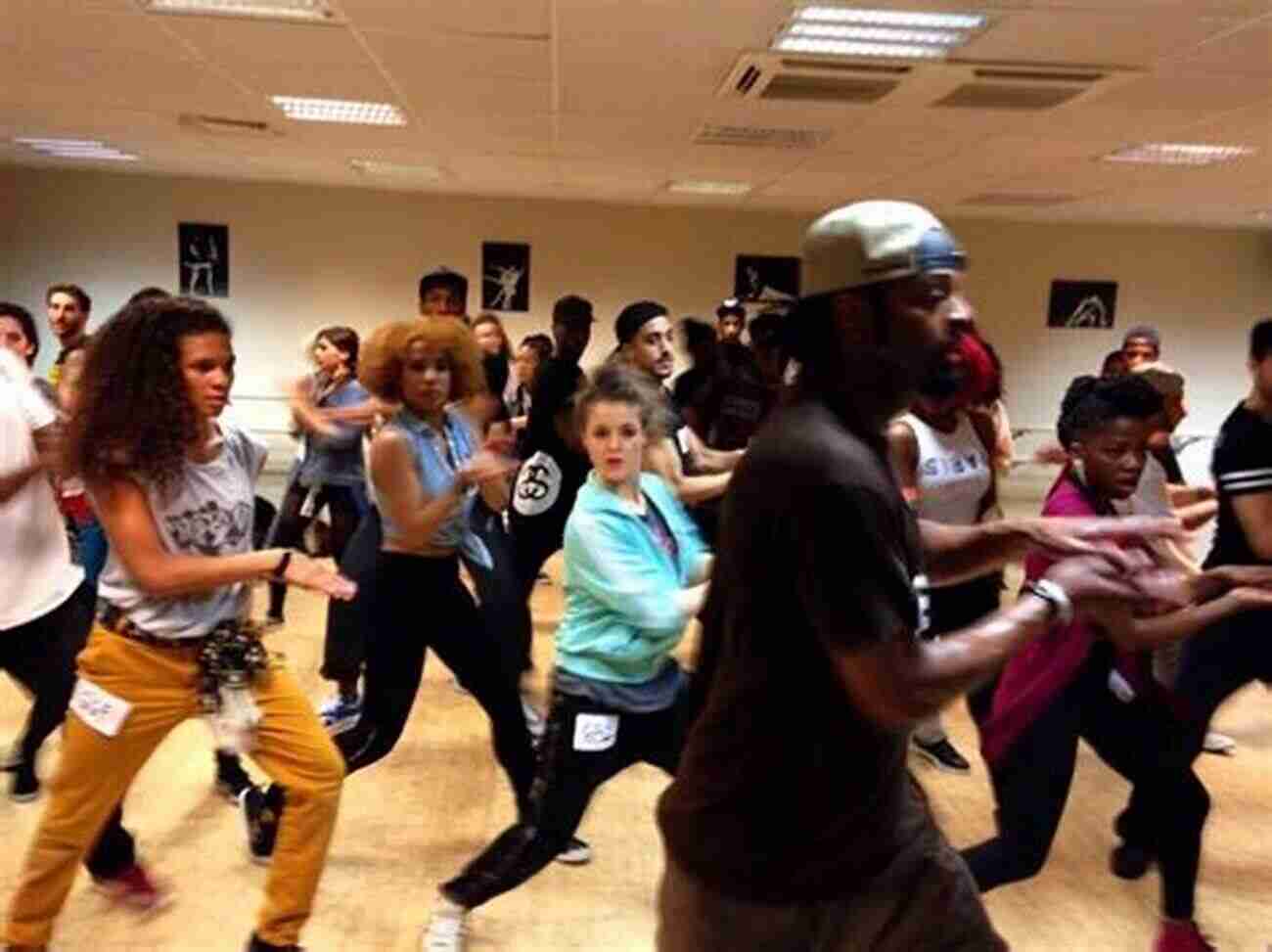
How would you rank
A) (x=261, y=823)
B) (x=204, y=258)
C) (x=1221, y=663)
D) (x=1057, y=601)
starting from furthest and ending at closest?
(x=204, y=258)
(x=261, y=823)
(x=1221, y=663)
(x=1057, y=601)

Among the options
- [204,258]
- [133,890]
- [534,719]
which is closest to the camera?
[133,890]

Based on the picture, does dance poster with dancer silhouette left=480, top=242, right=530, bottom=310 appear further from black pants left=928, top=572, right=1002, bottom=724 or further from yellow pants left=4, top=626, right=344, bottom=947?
yellow pants left=4, top=626, right=344, bottom=947

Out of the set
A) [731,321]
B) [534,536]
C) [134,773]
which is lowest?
[134,773]

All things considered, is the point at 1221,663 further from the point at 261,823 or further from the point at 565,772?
the point at 261,823

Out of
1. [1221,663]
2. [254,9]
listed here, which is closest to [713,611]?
[1221,663]

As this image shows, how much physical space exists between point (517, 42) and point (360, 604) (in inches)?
131

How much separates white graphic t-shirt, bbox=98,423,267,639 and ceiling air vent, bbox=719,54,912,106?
4144mm

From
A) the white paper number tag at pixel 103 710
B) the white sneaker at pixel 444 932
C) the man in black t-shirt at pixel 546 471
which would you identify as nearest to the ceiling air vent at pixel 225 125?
the man in black t-shirt at pixel 546 471

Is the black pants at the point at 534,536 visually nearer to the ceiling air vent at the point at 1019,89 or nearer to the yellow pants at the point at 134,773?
the yellow pants at the point at 134,773

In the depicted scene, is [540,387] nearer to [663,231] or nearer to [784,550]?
[784,550]

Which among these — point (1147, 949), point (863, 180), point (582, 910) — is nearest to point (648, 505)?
point (582, 910)

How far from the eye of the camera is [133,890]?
304 centimetres

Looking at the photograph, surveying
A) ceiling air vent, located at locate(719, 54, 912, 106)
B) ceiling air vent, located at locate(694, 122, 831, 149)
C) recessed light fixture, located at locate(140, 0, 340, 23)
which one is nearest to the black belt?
recessed light fixture, located at locate(140, 0, 340, 23)

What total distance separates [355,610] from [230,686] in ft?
4.35
